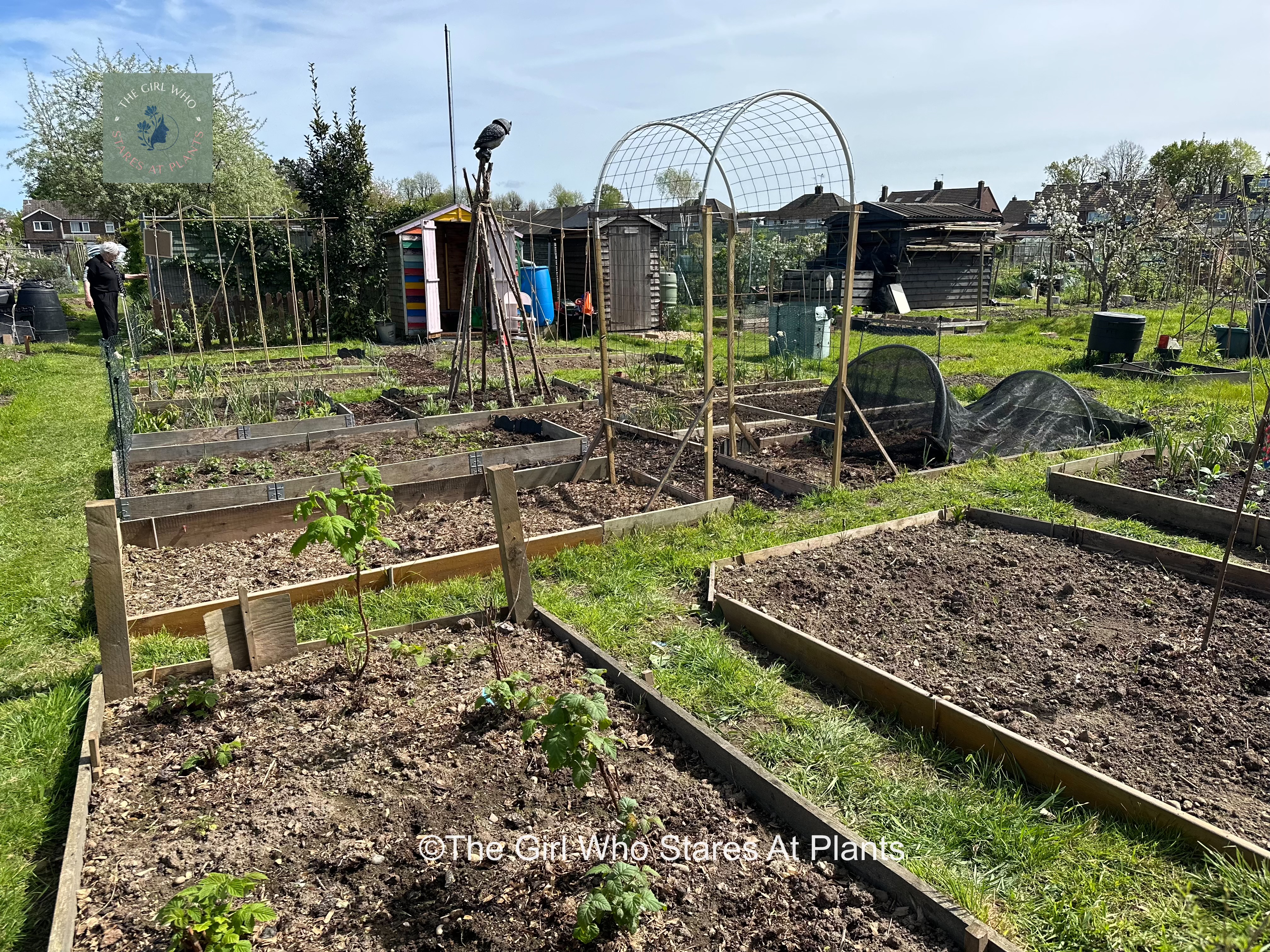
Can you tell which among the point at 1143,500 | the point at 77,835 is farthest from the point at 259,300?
the point at 1143,500

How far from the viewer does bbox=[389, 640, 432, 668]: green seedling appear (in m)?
3.22

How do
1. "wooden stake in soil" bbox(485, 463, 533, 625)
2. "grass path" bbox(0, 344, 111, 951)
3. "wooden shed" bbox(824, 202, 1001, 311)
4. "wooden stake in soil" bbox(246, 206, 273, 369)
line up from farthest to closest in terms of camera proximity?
1. "wooden shed" bbox(824, 202, 1001, 311)
2. "wooden stake in soil" bbox(246, 206, 273, 369)
3. "wooden stake in soil" bbox(485, 463, 533, 625)
4. "grass path" bbox(0, 344, 111, 951)

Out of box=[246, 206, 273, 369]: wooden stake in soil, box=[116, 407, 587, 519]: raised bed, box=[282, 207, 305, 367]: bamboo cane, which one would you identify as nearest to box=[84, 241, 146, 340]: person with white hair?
box=[246, 206, 273, 369]: wooden stake in soil

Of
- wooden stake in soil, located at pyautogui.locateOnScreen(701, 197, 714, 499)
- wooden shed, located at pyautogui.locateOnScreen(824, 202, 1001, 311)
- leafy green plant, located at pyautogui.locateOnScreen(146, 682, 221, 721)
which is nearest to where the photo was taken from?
leafy green plant, located at pyautogui.locateOnScreen(146, 682, 221, 721)

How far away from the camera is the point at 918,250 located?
71.1 feet

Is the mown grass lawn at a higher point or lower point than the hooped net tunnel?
lower

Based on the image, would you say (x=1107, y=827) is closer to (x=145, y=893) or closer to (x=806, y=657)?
(x=806, y=657)

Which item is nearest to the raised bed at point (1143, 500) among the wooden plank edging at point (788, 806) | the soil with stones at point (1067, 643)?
the soil with stones at point (1067, 643)

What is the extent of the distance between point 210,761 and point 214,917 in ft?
3.45

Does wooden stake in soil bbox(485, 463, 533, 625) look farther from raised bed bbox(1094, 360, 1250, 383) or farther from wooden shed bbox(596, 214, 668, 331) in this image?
wooden shed bbox(596, 214, 668, 331)

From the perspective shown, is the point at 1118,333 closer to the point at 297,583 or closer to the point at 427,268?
the point at 297,583

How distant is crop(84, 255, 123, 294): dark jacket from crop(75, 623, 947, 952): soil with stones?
10.4 meters

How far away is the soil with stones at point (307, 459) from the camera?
6086mm

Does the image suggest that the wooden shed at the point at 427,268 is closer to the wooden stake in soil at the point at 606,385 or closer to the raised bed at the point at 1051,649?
the wooden stake in soil at the point at 606,385
